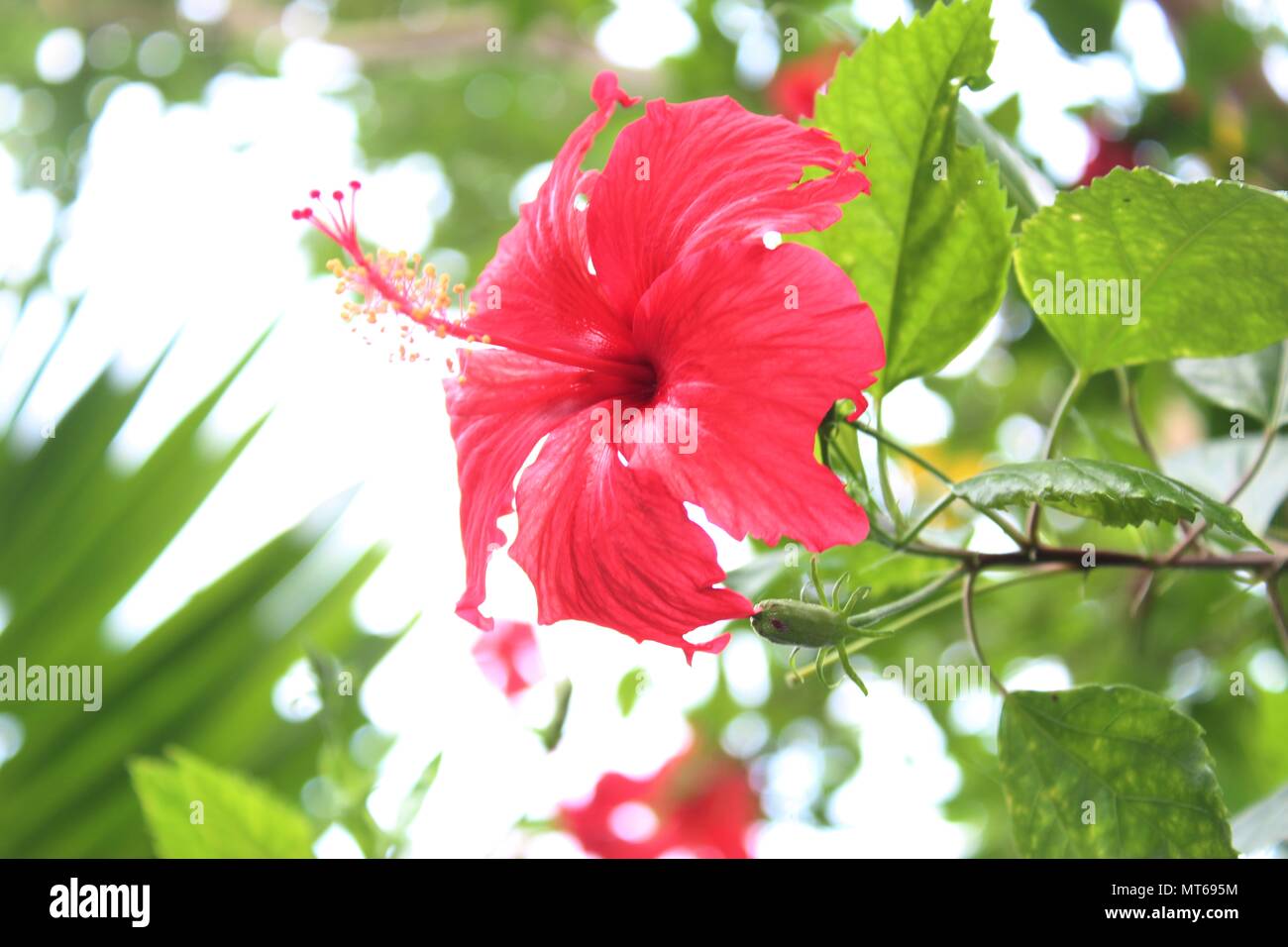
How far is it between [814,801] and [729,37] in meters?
1.46

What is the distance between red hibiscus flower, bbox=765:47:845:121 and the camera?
196cm

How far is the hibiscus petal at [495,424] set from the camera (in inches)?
32.2

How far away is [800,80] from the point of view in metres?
2.00

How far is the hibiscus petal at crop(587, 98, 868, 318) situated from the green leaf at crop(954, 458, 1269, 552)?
19cm

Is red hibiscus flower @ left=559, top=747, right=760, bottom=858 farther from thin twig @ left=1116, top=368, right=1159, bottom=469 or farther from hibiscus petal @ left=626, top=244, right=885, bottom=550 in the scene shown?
hibiscus petal @ left=626, top=244, right=885, bottom=550

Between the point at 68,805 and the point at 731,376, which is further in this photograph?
the point at 68,805

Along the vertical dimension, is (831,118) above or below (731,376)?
above

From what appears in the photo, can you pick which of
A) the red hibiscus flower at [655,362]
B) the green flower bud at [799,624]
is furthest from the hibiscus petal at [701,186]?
the green flower bud at [799,624]

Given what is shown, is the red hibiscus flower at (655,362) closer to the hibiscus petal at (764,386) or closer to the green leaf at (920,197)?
the hibiscus petal at (764,386)

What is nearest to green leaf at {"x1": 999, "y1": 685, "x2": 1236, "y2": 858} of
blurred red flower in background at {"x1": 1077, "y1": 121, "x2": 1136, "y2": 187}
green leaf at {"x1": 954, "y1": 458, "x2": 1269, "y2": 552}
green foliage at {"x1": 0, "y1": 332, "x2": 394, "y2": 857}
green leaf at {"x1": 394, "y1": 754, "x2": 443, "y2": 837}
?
green leaf at {"x1": 954, "y1": 458, "x2": 1269, "y2": 552}

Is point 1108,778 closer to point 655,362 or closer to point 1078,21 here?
point 655,362

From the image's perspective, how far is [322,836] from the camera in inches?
56.6

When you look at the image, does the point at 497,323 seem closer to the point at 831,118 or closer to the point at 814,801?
the point at 831,118
